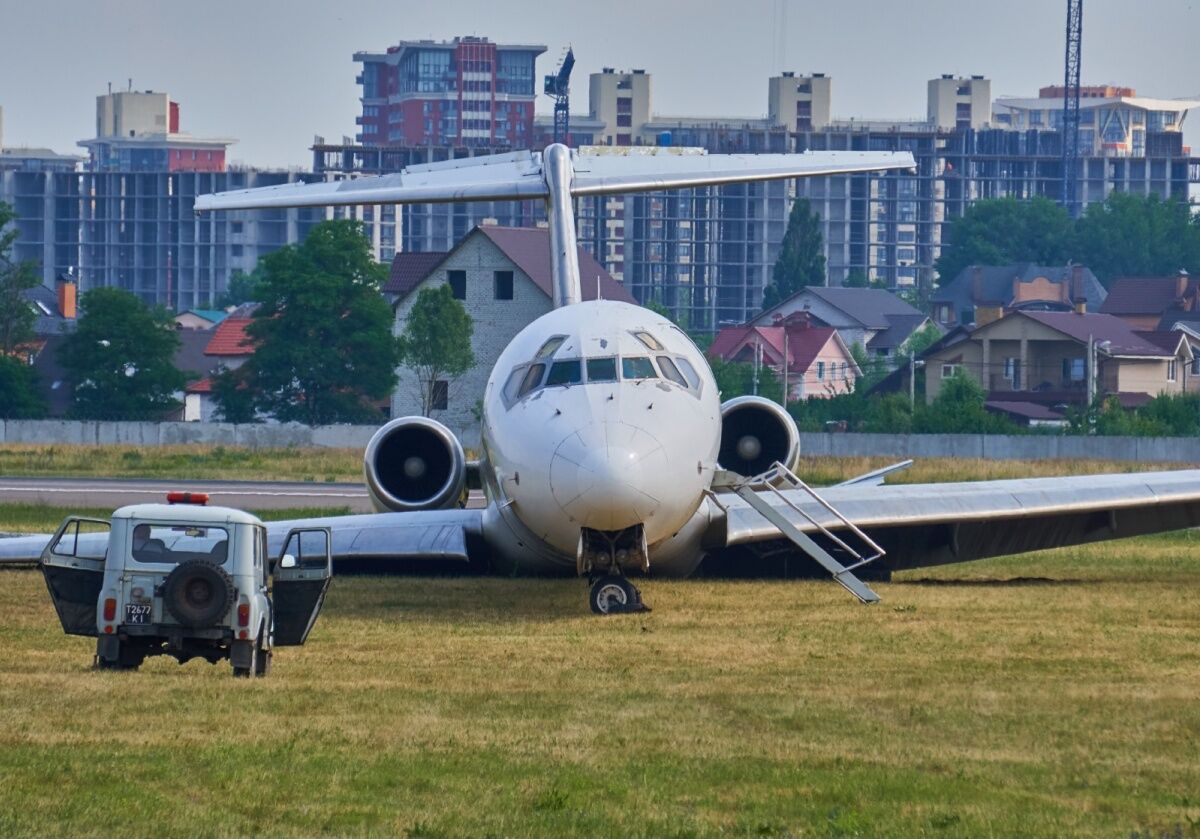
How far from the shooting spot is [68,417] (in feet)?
267

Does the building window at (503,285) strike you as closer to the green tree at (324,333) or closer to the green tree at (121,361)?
the green tree at (324,333)

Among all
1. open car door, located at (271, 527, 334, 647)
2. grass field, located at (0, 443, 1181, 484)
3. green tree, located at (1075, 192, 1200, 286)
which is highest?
green tree, located at (1075, 192, 1200, 286)

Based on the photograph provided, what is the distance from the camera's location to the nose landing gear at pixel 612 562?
1783 centimetres

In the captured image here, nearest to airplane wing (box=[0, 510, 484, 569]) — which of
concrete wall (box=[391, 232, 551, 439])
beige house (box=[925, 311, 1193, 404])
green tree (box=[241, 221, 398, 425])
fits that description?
concrete wall (box=[391, 232, 551, 439])

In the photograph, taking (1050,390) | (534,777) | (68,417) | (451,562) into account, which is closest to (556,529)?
(451,562)

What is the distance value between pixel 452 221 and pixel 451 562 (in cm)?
15997

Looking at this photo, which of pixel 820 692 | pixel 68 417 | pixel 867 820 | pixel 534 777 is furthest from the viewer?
pixel 68 417

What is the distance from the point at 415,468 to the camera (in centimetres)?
2269

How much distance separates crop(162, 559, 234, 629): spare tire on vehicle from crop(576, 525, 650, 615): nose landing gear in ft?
15.9

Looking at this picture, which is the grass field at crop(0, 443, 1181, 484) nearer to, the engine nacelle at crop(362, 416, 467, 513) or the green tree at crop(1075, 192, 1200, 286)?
the engine nacelle at crop(362, 416, 467, 513)

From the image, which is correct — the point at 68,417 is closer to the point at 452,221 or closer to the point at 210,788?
the point at 210,788

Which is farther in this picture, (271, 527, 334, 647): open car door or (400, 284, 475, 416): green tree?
(400, 284, 475, 416): green tree

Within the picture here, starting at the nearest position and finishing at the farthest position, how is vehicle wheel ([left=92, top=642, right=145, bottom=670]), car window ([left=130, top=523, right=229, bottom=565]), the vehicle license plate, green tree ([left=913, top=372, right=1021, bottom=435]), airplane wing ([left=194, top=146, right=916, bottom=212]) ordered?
the vehicle license plate < vehicle wheel ([left=92, top=642, right=145, bottom=670]) < car window ([left=130, top=523, right=229, bottom=565]) < airplane wing ([left=194, top=146, right=916, bottom=212]) < green tree ([left=913, top=372, right=1021, bottom=435])

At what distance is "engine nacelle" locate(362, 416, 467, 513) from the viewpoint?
73.2 ft
